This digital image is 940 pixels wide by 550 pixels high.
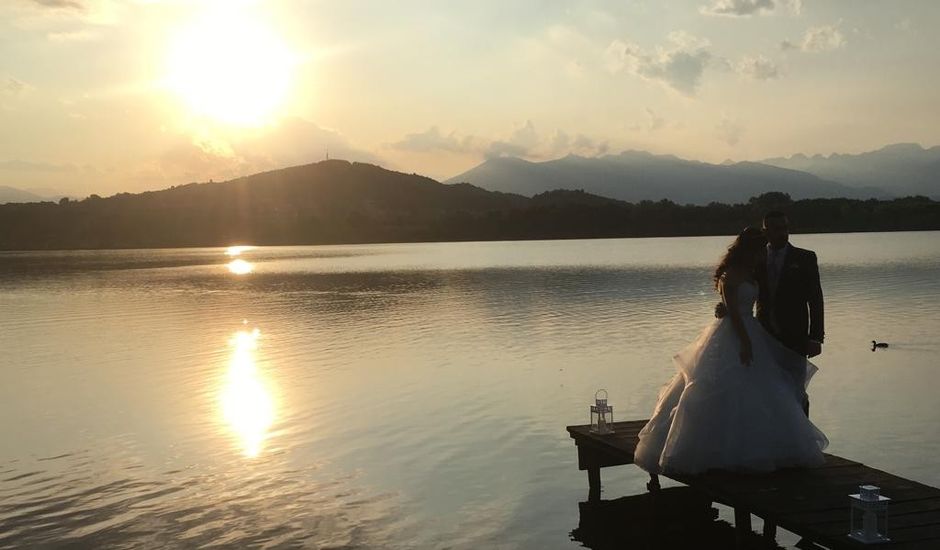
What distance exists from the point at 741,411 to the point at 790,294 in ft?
5.89

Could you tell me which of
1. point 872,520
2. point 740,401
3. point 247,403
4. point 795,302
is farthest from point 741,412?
point 247,403

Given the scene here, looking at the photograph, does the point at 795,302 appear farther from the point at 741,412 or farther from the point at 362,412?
the point at 362,412

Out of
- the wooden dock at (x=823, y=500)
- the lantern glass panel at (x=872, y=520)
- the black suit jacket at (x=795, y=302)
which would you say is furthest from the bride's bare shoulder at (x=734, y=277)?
the lantern glass panel at (x=872, y=520)

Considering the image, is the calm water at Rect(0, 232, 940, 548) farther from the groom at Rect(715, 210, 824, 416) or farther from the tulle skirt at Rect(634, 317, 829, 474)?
the groom at Rect(715, 210, 824, 416)

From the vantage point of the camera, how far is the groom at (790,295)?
36.3ft

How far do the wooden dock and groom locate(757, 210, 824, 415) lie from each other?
51.6 inches

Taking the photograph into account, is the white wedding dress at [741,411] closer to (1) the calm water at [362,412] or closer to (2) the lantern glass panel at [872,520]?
(2) the lantern glass panel at [872,520]

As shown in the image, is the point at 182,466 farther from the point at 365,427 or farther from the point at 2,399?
the point at 2,399

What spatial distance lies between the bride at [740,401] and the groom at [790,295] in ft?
0.72

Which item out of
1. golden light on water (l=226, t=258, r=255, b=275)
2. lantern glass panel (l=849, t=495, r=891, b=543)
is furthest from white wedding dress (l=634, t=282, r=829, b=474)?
golden light on water (l=226, t=258, r=255, b=275)

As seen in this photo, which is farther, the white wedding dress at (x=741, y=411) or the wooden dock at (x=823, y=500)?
the white wedding dress at (x=741, y=411)

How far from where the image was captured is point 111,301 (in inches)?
2312

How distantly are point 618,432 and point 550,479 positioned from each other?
6.01 feet

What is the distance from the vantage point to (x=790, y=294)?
11.2m
